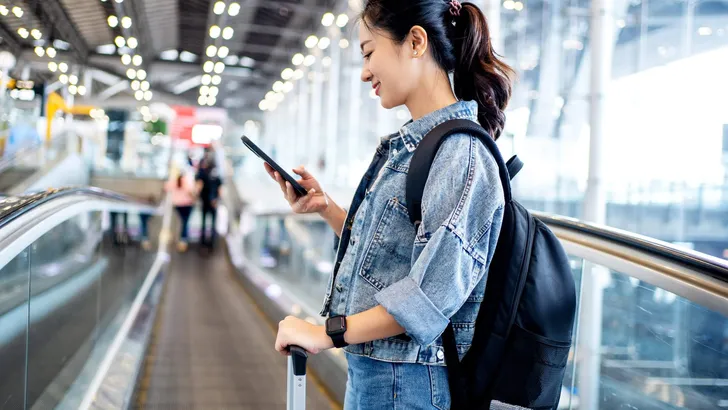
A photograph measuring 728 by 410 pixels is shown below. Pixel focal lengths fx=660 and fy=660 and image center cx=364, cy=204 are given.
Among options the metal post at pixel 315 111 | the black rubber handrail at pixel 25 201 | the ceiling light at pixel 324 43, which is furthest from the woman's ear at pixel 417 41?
the metal post at pixel 315 111

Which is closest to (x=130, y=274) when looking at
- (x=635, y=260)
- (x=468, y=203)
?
(x=635, y=260)

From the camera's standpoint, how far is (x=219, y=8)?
58.7ft

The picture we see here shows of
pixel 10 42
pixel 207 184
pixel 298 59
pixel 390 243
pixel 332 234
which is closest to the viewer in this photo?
pixel 390 243

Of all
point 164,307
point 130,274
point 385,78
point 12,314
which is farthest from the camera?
point 164,307

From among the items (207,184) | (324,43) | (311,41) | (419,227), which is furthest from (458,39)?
(311,41)

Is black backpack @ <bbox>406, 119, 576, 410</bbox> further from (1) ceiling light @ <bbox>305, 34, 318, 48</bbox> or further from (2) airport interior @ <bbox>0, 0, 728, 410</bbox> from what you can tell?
(1) ceiling light @ <bbox>305, 34, 318, 48</bbox>

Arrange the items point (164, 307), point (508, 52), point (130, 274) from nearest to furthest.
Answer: point (130, 274) < point (164, 307) < point (508, 52)

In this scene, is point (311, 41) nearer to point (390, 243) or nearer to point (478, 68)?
point (478, 68)

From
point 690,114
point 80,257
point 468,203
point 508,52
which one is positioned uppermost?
point 508,52

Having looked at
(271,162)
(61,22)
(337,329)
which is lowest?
(337,329)

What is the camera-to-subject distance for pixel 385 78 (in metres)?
1.32

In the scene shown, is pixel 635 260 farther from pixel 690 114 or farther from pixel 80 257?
pixel 690 114

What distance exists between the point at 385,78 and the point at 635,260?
990 mm

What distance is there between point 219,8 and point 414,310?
18.1 metres
